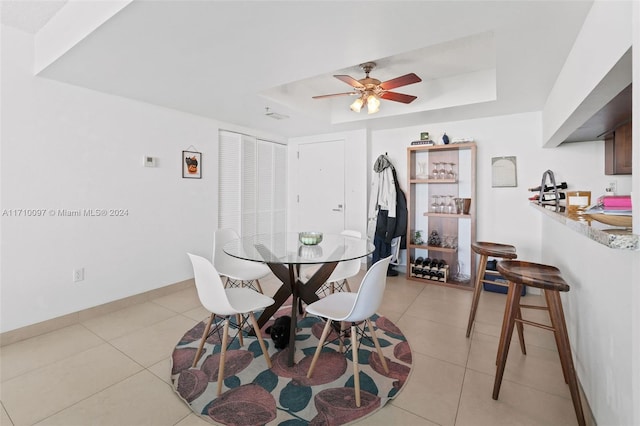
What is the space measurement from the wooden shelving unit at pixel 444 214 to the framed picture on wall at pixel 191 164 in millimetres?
2856

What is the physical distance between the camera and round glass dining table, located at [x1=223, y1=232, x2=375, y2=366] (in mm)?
2018

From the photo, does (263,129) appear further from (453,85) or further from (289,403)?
(289,403)

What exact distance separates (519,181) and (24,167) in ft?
16.7

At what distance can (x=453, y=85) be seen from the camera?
3.22 metres

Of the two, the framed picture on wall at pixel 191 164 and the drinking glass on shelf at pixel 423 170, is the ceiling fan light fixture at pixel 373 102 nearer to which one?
the drinking glass on shelf at pixel 423 170

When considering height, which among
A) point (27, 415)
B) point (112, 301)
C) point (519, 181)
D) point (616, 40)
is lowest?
point (27, 415)

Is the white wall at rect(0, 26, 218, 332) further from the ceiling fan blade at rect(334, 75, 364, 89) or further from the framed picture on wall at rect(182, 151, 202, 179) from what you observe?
the ceiling fan blade at rect(334, 75, 364, 89)

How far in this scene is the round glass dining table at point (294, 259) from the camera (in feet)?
6.62

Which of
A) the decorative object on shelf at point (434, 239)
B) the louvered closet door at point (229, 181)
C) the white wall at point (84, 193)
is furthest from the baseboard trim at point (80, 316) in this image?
the decorative object on shelf at point (434, 239)

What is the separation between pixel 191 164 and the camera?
360 cm

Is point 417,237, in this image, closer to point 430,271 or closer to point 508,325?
point 430,271

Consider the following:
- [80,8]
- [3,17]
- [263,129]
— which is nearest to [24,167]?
[3,17]

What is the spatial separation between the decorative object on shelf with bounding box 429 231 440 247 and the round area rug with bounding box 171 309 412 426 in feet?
6.19

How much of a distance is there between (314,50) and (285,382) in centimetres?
230
